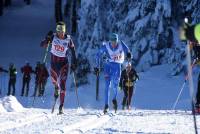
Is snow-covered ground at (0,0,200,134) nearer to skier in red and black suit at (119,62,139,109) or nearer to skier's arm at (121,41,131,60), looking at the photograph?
skier in red and black suit at (119,62,139,109)

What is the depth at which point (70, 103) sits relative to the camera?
80.4 feet

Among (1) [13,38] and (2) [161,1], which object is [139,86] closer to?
(2) [161,1]

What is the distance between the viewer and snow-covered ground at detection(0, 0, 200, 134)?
9.05m

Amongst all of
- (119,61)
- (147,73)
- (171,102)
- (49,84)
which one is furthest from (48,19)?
(119,61)

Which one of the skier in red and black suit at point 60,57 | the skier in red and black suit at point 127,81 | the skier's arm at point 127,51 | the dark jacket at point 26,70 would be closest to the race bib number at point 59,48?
the skier in red and black suit at point 60,57

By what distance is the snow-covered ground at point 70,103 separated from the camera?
29.7 ft

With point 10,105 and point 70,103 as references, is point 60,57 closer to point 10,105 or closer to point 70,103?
point 10,105

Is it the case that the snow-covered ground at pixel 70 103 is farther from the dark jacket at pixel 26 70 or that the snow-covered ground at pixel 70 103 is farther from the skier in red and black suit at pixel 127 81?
the dark jacket at pixel 26 70

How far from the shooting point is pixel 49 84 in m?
30.8

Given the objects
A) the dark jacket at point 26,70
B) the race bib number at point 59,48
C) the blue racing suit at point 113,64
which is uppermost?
the race bib number at point 59,48

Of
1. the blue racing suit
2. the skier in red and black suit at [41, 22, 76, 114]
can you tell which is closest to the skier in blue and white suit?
the blue racing suit

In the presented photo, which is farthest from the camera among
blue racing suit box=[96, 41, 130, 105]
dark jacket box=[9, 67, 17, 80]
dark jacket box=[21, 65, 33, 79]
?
dark jacket box=[21, 65, 33, 79]

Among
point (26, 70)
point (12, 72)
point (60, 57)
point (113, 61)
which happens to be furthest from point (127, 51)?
point (26, 70)

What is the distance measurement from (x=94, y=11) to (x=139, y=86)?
5944 mm
